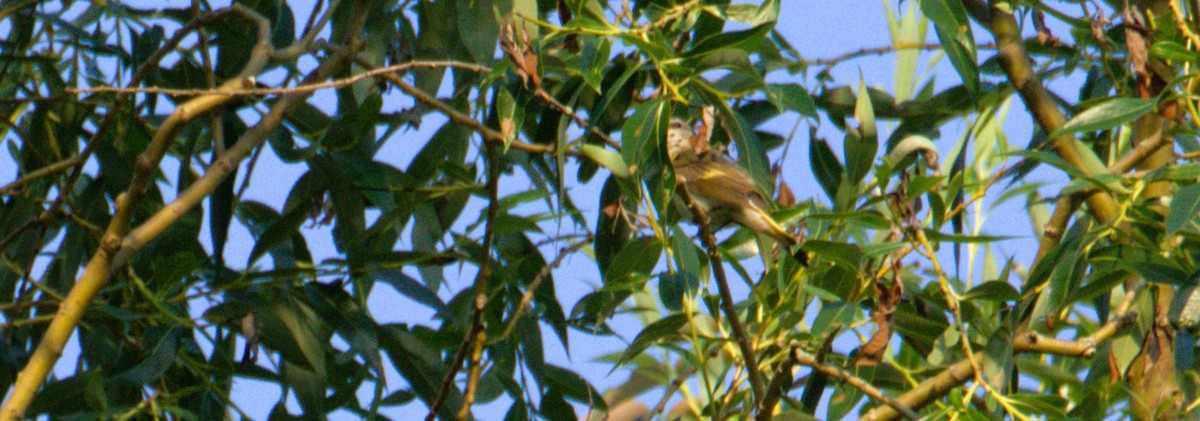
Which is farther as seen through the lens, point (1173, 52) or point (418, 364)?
point (418, 364)

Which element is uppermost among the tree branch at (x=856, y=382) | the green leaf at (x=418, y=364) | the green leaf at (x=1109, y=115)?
the green leaf at (x=418, y=364)

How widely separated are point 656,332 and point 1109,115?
0.57 metres

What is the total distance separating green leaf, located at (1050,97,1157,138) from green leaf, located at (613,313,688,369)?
0.49 m

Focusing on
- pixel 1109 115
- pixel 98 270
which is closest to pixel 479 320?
pixel 98 270

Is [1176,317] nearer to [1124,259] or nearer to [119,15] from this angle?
[1124,259]

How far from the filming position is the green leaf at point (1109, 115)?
1416mm

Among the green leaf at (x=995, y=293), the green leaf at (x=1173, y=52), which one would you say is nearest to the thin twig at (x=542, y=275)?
the green leaf at (x=995, y=293)

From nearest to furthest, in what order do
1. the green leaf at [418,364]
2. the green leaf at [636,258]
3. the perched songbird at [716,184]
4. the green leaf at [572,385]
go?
the green leaf at [636,258] < the green leaf at [418,364] < the green leaf at [572,385] < the perched songbird at [716,184]

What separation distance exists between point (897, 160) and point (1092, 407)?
525mm

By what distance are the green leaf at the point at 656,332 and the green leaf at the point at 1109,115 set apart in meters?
0.49

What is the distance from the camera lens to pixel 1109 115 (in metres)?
1.43

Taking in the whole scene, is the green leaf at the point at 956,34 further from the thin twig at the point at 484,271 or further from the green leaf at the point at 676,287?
the thin twig at the point at 484,271

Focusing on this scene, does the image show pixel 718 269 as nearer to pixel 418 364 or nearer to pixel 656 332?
pixel 656 332

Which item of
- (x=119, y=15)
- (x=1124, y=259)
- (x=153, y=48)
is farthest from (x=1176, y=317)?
(x=119, y=15)
